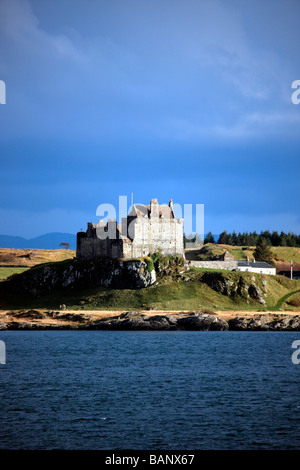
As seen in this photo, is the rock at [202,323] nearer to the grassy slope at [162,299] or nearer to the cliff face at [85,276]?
the grassy slope at [162,299]

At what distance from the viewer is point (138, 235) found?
129125mm

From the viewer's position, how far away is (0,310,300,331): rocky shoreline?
97.6 m

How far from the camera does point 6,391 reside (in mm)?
43844

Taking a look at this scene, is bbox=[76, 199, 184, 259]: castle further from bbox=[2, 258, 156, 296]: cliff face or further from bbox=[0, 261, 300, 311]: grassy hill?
bbox=[0, 261, 300, 311]: grassy hill

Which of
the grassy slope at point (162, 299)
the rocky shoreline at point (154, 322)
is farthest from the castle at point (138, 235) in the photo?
the rocky shoreline at point (154, 322)

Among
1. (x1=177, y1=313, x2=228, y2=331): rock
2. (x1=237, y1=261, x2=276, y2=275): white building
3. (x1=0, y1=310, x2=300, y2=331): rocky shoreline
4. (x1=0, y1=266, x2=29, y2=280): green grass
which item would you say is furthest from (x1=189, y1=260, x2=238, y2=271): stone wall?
(x1=0, y1=266, x2=29, y2=280): green grass

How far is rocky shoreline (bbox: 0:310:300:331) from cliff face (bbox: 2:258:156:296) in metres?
16.6

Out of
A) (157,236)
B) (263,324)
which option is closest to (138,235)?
(157,236)

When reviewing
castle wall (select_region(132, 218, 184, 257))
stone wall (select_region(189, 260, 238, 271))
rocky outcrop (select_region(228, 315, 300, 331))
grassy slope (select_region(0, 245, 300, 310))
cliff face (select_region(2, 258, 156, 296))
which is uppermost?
castle wall (select_region(132, 218, 184, 257))

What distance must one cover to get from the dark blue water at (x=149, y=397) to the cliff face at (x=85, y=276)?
4017 centimetres

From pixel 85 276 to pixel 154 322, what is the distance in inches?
1269

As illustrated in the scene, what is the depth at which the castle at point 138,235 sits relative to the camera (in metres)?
128

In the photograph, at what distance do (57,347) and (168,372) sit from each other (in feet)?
88.5
